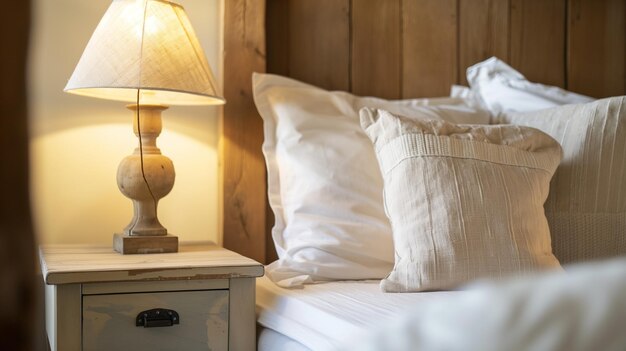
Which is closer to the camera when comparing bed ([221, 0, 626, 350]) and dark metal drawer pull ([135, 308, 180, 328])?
dark metal drawer pull ([135, 308, 180, 328])

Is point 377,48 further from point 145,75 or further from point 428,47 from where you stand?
point 145,75

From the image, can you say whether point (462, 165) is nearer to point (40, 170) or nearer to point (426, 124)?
point (426, 124)

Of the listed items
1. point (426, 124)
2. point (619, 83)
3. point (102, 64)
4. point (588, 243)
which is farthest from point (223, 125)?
point (619, 83)

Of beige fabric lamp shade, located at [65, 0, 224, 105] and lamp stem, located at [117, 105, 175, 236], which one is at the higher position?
beige fabric lamp shade, located at [65, 0, 224, 105]

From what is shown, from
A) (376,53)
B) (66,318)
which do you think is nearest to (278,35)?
(376,53)

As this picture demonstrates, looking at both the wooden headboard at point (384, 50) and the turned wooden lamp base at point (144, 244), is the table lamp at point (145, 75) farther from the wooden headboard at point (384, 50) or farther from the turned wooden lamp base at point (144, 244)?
the wooden headboard at point (384, 50)

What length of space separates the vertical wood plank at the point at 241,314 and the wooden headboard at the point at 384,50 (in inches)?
17.7

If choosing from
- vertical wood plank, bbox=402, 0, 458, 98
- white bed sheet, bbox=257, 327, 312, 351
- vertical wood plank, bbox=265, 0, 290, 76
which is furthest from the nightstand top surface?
vertical wood plank, bbox=402, 0, 458, 98

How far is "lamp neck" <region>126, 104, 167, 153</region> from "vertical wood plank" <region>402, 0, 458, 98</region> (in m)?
0.77

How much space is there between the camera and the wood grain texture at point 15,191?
1718 millimetres

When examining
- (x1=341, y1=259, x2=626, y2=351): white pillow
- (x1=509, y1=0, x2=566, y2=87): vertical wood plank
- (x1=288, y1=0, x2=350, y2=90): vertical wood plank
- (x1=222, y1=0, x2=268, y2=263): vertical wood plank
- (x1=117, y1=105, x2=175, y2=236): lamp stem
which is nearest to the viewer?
(x1=341, y1=259, x2=626, y2=351): white pillow

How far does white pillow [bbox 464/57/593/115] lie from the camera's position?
1998mm

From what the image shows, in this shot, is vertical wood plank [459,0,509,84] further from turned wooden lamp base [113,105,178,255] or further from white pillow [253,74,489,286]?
turned wooden lamp base [113,105,178,255]

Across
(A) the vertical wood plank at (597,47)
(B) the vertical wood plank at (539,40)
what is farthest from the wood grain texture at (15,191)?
(A) the vertical wood plank at (597,47)
